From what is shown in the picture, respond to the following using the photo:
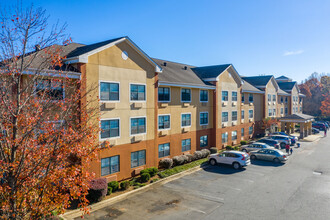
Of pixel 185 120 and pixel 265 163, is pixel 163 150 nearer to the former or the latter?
pixel 185 120

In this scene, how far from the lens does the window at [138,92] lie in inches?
809

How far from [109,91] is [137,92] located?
9.93 ft

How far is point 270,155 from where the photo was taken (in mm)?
26703

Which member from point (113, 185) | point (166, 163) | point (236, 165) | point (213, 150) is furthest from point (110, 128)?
point (213, 150)

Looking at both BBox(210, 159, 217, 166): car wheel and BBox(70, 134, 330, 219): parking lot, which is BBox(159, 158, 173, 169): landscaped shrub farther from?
BBox(210, 159, 217, 166): car wheel

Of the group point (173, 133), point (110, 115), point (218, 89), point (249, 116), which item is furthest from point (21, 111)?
point (249, 116)

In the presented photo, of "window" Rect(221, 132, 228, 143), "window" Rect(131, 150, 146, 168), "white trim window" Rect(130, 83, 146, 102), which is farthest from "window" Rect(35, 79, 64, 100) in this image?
"window" Rect(221, 132, 228, 143)

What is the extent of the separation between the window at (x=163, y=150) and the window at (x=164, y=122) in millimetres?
1828

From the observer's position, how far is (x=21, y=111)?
8.70 meters

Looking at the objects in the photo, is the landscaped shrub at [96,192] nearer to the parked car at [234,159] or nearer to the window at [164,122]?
the window at [164,122]

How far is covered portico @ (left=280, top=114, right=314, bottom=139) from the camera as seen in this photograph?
42719mm

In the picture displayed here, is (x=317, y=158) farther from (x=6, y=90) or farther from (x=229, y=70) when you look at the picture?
(x=6, y=90)

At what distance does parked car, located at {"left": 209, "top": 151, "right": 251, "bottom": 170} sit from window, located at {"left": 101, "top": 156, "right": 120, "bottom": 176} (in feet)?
35.5

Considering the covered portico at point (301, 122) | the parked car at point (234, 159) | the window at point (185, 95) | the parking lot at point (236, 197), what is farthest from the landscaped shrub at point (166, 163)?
the covered portico at point (301, 122)
